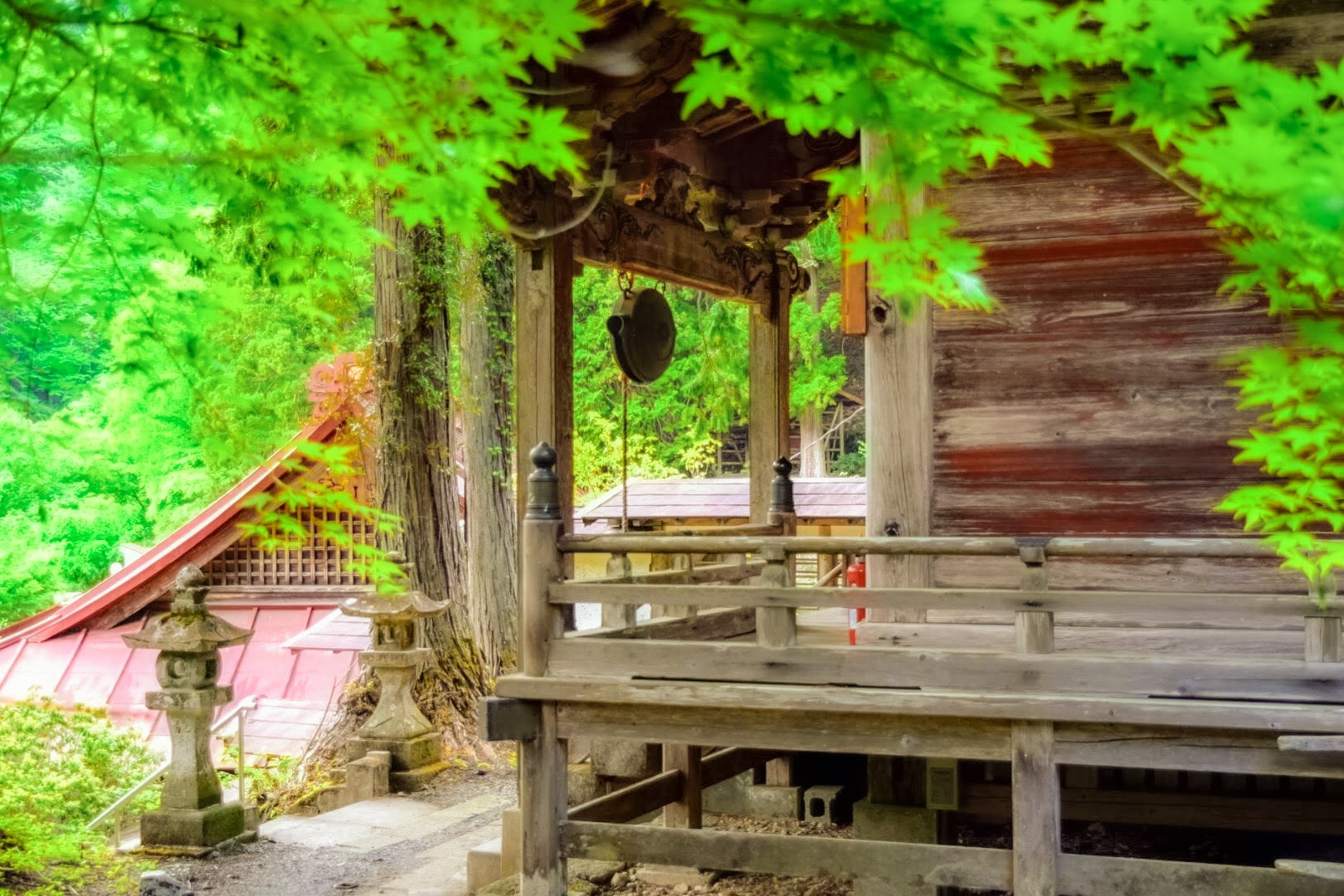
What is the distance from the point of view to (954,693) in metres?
6.38

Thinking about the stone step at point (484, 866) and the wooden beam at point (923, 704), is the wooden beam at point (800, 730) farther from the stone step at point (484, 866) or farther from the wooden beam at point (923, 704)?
the stone step at point (484, 866)

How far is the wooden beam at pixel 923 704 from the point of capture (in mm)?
5926

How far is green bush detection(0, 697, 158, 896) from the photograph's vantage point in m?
9.73

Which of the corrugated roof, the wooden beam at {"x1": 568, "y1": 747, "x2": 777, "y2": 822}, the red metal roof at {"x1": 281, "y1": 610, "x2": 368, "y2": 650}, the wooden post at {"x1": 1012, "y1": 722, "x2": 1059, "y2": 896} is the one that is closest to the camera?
the wooden post at {"x1": 1012, "y1": 722, "x2": 1059, "y2": 896}

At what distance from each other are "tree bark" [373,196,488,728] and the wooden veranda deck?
6948mm

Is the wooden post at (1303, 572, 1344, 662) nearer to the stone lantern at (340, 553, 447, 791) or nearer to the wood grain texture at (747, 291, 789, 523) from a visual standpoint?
the wood grain texture at (747, 291, 789, 523)

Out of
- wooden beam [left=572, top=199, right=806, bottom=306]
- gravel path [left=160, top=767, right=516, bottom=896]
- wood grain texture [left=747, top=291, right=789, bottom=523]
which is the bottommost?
gravel path [left=160, top=767, right=516, bottom=896]

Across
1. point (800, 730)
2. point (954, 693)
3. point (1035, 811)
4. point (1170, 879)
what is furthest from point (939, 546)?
point (1170, 879)

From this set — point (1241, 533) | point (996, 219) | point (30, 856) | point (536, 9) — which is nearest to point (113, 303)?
point (536, 9)

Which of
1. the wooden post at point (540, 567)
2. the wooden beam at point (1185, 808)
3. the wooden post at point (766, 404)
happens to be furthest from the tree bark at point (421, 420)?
the wooden beam at point (1185, 808)

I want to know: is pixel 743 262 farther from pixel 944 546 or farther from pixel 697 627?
pixel 944 546

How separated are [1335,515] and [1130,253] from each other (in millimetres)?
3249

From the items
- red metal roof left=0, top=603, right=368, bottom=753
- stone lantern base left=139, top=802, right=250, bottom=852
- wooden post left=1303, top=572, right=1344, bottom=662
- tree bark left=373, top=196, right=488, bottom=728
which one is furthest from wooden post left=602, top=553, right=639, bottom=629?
red metal roof left=0, top=603, right=368, bottom=753

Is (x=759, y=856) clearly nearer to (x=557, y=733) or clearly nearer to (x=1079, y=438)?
(x=557, y=733)
